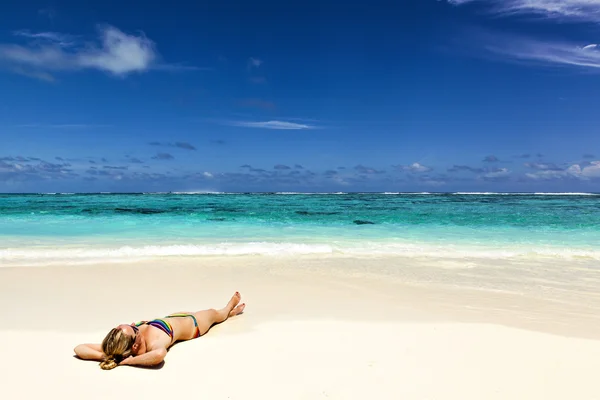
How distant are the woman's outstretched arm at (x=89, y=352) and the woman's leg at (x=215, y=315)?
108cm

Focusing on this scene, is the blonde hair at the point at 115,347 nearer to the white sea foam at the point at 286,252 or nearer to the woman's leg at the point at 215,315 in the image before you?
the woman's leg at the point at 215,315

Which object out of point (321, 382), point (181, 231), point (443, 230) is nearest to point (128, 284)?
point (321, 382)

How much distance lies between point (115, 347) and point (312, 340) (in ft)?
6.59

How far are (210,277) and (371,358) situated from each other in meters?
4.37

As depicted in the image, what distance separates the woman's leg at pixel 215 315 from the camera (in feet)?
15.2

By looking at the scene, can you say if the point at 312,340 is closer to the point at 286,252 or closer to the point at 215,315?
the point at 215,315

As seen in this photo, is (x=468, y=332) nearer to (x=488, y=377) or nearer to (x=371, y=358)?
(x=488, y=377)

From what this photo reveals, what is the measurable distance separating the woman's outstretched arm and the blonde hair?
0.40 feet

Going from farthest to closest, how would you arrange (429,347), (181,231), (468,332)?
(181,231)
(468,332)
(429,347)

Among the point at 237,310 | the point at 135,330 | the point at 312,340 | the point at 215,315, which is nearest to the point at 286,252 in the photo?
the point at 237,310

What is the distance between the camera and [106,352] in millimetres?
3686

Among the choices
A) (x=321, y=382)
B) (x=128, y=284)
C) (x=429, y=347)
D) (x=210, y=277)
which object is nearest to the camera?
(x=321, y=382)

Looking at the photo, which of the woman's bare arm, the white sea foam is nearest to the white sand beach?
the woman's bare arm

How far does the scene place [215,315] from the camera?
16.1 ft
